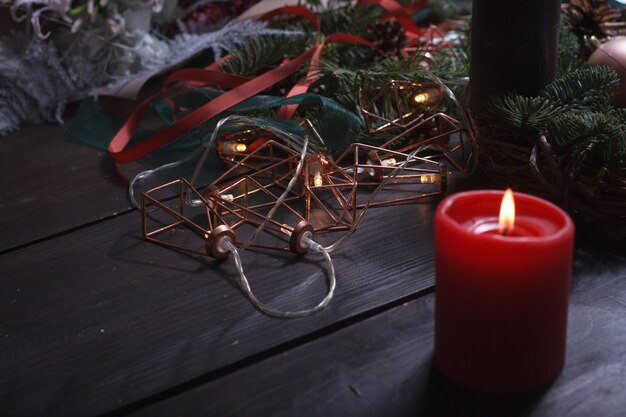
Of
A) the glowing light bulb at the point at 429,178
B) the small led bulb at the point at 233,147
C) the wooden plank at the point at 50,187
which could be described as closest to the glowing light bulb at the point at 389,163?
the glowing light bulb at the point at 429,178

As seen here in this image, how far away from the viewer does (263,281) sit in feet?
1.96

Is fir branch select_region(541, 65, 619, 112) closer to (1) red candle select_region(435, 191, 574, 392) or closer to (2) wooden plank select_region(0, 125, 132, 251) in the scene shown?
(1) red candle select_region(435, 191, 574, 392)

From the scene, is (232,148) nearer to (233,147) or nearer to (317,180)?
(233,147)

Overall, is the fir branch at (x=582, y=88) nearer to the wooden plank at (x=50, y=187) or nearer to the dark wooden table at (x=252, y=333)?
the dark wooden table at (x=252, y=333)

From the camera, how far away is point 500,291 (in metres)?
0.43

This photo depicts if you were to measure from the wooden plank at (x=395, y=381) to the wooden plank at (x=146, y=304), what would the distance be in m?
0.02

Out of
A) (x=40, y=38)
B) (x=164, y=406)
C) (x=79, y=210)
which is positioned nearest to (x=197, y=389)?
(x=164, y=406)

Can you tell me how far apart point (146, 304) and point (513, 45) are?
0.39m

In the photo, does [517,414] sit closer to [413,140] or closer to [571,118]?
[571,118]

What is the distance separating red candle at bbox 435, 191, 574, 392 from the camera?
1.38ft

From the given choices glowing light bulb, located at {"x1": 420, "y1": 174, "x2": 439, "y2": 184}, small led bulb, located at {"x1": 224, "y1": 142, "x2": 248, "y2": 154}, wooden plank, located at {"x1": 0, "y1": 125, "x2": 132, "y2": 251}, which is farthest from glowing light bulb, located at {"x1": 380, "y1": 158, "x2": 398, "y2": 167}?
wooden plank, located at {"x1": 0, "y1": 125, "x2": 132, "y2": 251}

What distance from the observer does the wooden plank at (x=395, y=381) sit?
1.49 feet

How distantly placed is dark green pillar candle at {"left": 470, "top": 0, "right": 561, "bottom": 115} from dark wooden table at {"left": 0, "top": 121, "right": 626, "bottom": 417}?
13 cm

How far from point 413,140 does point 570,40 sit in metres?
0.23
